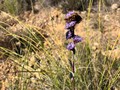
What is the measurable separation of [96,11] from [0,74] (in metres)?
1.47

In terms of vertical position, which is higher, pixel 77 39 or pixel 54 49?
pixel 77 39

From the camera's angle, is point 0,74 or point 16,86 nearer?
point 16,86

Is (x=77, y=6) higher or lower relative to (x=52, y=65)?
higher

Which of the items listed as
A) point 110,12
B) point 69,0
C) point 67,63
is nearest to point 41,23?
point 69,0

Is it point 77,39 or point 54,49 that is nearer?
point 77,39

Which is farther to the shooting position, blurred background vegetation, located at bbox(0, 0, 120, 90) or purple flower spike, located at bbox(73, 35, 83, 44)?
blurred background vegetation, located at bbox(0, 0, 120, 90)

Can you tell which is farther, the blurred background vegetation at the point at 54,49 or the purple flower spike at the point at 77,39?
the blurred background vegetation at the point at 54,49

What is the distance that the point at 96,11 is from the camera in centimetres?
417

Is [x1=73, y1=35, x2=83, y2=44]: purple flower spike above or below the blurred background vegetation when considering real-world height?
above

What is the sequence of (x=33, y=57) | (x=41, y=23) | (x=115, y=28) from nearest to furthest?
1. (x=33, y=57)
2. (x=115, y=28)
3. (x=41, y=23)

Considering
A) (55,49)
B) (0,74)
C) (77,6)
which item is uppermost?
(77,6)

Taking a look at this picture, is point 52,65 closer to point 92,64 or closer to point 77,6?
point 92,64

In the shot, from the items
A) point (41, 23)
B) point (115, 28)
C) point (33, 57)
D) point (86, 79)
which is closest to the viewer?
point (86, 79)

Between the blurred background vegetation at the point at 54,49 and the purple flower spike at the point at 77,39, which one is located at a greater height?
the purple flower spike at the point at 77,39
